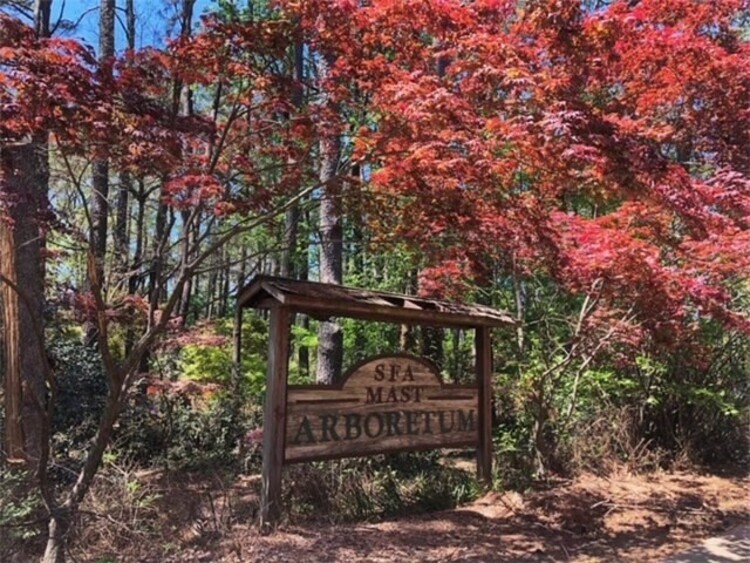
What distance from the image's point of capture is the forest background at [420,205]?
383cm

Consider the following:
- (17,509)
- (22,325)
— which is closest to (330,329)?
(22,325)

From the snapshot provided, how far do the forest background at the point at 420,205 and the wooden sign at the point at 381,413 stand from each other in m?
0.46

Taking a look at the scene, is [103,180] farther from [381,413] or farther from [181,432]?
[381,413]

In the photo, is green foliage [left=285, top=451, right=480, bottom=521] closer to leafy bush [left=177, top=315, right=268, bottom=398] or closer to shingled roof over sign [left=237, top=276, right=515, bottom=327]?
shingled roof over sign [left=237, top=276, right=515, bottom=327]

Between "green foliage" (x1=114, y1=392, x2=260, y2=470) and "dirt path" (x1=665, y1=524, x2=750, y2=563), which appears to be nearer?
"dirt path" (x1=665, y1=524, x2=750, y2=563)

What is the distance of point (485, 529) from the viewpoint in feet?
15.0

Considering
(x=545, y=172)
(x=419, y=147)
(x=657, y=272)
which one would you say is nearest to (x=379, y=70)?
(x=419, y=147)

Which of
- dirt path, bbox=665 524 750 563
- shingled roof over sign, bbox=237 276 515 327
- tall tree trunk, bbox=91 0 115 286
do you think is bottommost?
dirt path, bbox=665 524 750 563

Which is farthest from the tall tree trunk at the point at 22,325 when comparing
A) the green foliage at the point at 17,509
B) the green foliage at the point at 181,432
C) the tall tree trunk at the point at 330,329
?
the tall tree trunk at the point at 330,329

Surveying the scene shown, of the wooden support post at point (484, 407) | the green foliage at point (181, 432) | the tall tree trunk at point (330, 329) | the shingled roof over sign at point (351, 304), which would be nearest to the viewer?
the shingled roof over sign at point (351, 304)

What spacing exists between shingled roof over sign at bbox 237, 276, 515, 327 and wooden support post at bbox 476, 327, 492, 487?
0.84ft

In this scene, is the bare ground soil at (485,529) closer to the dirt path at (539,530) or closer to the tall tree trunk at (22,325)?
the dirt path at (539,530)

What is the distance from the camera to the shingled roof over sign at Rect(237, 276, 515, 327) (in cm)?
459

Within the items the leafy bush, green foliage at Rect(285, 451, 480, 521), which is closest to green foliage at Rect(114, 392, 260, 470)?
the leafy bush
